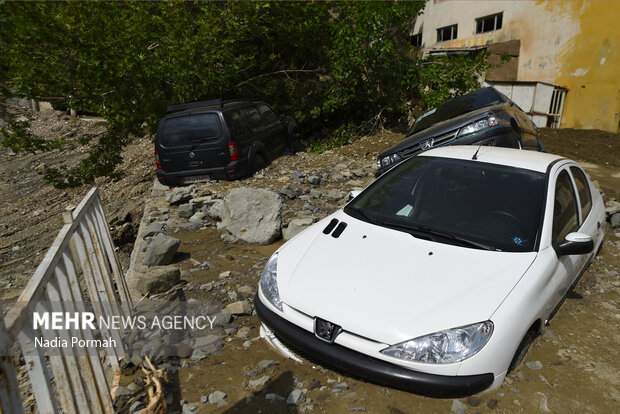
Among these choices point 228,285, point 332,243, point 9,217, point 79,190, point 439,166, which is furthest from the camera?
point 79,190

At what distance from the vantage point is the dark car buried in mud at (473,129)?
21.8ft

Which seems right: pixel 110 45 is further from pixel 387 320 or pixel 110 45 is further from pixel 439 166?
pixel 387 320

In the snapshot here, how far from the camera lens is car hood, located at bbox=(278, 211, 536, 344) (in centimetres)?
254

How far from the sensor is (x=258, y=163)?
9.95 meters

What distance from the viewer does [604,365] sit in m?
3.13

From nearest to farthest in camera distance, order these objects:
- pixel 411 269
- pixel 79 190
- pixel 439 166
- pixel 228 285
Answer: pixel 411 269 < pixel 439 166 < pixel 228 285 < pixel 79 190

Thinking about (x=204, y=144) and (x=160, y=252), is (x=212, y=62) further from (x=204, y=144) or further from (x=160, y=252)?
(x=160, y=252)

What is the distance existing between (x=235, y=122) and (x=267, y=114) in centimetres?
203

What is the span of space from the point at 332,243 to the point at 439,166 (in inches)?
53.6

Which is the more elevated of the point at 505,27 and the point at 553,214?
the point at 505,27

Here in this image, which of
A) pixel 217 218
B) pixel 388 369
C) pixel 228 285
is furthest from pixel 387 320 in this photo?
pixel 217 218

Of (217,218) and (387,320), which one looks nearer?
(387,320)

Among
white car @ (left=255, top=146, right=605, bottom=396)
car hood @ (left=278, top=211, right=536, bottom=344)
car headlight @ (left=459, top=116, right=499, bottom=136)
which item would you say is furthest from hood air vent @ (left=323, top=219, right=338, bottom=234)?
car headlight @ (left=459, top=116, right=499, bottom=136)

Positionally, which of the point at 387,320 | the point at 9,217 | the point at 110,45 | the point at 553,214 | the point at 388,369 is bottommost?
the point at 9,217
